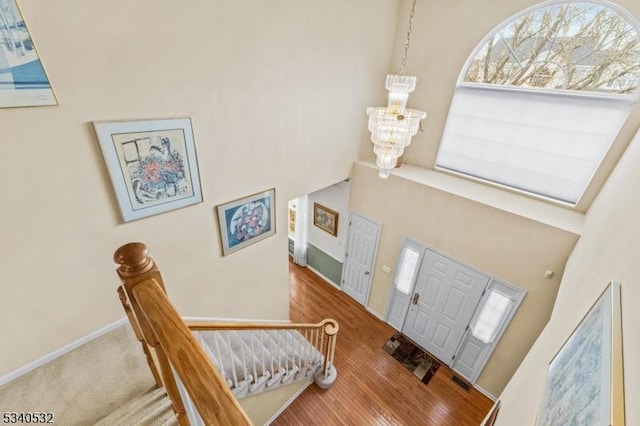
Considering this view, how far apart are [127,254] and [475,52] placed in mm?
4425

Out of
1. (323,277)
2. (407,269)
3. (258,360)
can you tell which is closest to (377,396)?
(407,269)

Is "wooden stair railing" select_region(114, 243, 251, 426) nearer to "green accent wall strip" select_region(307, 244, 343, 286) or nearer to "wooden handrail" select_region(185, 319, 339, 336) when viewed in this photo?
"wooden handrail" select_region(185, 319, 339, 336)

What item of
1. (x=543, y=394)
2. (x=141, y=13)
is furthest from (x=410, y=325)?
(x=141, y=13)

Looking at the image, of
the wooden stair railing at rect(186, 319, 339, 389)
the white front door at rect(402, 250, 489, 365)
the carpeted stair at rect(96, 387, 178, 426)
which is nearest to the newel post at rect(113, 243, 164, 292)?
the wooden stair railing at rect(186, 319, 339, 389)

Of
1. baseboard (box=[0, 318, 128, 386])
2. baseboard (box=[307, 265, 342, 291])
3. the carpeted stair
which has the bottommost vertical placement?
baseboard (box=[307, 265, 342, 291])

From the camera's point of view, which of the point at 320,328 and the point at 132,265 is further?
the point at 320,328

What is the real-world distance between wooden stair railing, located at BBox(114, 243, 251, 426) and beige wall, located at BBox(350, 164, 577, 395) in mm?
3625

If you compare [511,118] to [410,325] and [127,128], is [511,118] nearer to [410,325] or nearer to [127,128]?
[410,325]

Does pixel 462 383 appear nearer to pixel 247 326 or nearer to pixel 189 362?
pixel 247 326

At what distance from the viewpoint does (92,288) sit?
2375 mm

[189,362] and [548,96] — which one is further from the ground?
[548,96]

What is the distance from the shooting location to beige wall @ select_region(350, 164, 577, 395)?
126 inches

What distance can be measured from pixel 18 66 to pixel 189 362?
7.04ft

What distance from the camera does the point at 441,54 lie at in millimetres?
3809
